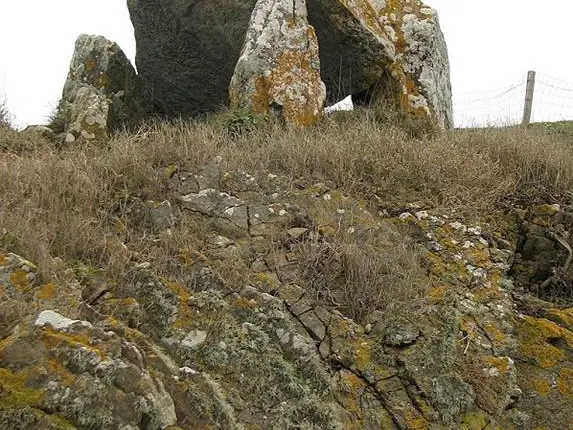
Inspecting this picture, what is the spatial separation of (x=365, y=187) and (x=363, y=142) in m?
0.83

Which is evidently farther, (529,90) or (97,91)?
(529,90)

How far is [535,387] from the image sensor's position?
372cm

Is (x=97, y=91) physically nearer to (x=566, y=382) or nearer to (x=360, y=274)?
(x=360, y=274)

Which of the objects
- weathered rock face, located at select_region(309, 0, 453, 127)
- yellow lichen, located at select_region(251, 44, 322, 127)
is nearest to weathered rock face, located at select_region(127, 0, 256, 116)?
weathered rock face, located at select_region(309, 0, 453, 127)

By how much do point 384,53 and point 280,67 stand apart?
1580 millimetres

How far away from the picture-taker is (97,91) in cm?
802

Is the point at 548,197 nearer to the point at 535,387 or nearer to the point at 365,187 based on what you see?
the point at 365,187

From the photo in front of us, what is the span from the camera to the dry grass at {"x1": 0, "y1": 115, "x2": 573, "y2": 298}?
4.00 metres

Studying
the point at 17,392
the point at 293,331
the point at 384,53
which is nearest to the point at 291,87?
the point at 384,53

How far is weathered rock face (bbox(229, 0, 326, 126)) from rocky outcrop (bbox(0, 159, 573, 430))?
2.30m

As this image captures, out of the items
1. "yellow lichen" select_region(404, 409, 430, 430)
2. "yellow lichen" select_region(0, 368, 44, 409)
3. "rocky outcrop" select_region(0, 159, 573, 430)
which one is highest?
"yellow lichen" select_region(0, 368, 44, 409)

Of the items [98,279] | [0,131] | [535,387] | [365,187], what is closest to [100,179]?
[98,279]

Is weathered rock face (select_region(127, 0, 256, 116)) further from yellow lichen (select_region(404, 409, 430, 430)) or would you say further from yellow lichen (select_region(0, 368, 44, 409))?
yellow lichen (select_region(0, 368, 44, 409))

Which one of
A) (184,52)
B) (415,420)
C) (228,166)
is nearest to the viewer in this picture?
(415,420)
